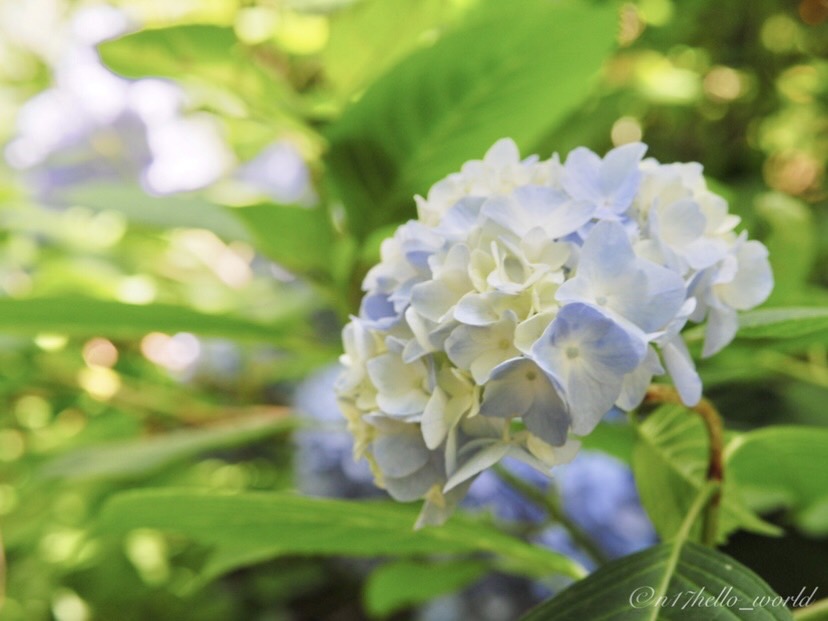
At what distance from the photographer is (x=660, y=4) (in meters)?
1.03

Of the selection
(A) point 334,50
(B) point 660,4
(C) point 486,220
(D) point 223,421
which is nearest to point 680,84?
(B) point 660,4

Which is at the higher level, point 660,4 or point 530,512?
point 660,4

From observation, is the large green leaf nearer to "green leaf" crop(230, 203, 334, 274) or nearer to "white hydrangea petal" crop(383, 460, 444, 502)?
"white hydrangea petal" crop(383, 460, 444, 502)

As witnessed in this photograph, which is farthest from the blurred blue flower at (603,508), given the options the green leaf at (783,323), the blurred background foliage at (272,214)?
the green leaf at (783,323)

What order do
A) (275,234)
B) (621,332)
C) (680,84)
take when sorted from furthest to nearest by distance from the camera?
(680,84) < (275,234) < (621,332)

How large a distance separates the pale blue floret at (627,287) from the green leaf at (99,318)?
356 mm

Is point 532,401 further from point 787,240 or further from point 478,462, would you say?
point 787,240

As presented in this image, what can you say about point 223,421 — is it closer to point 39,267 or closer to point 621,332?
point 39,267

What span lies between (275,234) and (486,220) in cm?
34

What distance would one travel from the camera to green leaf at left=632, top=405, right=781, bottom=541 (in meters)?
0.43

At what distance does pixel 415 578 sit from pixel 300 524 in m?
0.32

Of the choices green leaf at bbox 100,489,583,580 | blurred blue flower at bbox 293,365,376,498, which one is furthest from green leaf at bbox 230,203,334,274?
blurred blue flower at bbox 293,365,376,498

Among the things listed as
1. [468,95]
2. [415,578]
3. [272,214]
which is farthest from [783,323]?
[415,578]

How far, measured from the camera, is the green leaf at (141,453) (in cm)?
70
